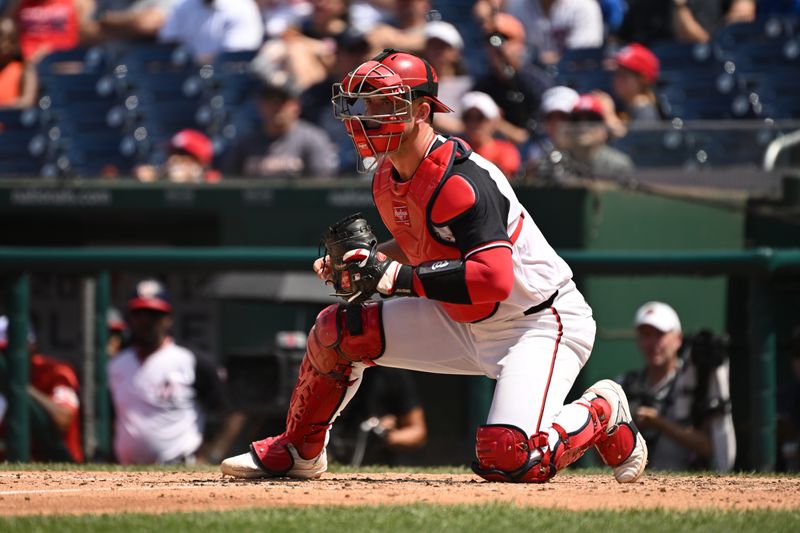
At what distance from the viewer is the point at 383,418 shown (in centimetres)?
732

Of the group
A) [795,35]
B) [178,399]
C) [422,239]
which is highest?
[795,35]

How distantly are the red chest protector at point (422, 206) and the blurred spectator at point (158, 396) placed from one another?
3097mm

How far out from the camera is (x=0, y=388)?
7.05m

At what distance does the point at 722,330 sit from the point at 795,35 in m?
2.06

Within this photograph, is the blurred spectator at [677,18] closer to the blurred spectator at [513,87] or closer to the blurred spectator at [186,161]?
the blurred spectator at [513,87]

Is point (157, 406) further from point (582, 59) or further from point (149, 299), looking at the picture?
point (582, 59)

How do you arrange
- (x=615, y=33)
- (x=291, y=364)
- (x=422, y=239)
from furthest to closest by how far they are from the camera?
(x=615, y=33), (x=291, y=364), (x=422, y=239)

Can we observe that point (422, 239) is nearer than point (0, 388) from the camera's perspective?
Yes

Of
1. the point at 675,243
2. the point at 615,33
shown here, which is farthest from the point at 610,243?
the point at 615,33

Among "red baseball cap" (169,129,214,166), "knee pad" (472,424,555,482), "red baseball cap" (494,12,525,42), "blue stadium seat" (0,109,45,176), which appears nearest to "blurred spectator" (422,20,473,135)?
"red baseball cap" (494,12,525,42)

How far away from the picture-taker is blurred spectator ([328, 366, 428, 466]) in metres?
7.26

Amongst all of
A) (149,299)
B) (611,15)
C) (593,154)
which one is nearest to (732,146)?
(593,154)

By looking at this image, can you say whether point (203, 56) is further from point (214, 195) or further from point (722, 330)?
point (722, 330)

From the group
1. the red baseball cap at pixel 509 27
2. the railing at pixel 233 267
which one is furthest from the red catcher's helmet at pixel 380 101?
the red baseball cap at pixel 509 27
